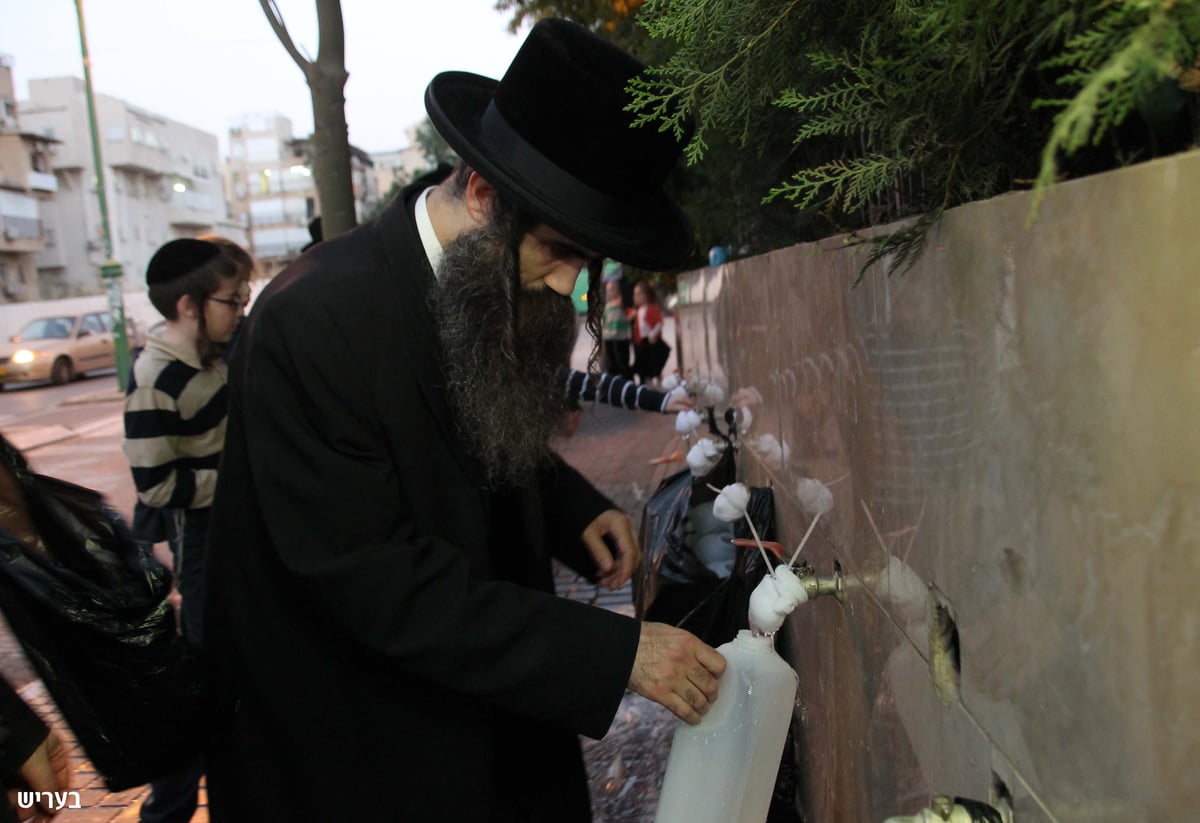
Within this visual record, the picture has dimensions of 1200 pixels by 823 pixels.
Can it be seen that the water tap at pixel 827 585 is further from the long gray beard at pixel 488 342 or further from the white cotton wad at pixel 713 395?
the white cotton wad at pixel 713 395

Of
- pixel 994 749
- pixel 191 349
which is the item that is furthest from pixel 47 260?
pixel 994 749

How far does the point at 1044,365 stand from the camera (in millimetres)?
992

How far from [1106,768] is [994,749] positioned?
0.33 meters

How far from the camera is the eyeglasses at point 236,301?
3838mm

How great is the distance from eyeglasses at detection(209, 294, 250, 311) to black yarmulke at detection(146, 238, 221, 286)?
0.17 m

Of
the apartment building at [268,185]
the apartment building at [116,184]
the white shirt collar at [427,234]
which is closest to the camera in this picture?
the white shirt collar at [427,234]

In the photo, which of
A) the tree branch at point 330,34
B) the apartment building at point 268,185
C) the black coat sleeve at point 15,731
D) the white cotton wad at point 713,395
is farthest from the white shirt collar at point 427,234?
the apartment building at point 268,185

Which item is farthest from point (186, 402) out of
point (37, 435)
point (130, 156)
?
point (130, 156)

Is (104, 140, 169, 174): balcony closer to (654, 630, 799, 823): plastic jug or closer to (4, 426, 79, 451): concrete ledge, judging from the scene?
(4, 426, 79, 451): concrete ledge

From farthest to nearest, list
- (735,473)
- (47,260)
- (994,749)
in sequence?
(47,260)
(735,473)
(994,749)

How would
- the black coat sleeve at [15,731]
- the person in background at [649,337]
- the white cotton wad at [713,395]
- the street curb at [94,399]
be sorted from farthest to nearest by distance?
the street curb at [94,399] → the person in background at [649,337] → the white cotton wad at [713,395] → the black coat sleeve at [15,731]

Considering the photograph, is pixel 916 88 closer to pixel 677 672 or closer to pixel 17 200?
pixel 677 672

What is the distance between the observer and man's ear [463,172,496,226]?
1.92 m

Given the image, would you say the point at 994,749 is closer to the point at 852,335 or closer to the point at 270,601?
the point at 852,335
